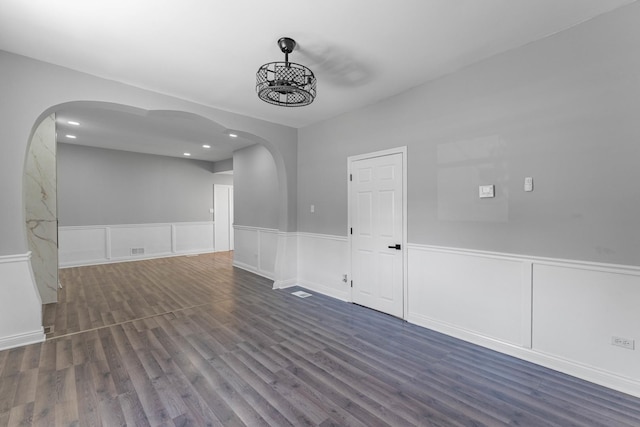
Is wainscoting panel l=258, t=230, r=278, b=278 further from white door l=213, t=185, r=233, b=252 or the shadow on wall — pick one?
white door l=213, t=185, r=233, b=252

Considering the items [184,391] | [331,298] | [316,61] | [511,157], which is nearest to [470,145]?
[511,157]

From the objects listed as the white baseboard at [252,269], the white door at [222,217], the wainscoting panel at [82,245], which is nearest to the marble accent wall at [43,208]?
the wainscoting panel at [82,245]

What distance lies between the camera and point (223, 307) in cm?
408

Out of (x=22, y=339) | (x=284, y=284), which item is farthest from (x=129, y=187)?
(x=22, y=339)

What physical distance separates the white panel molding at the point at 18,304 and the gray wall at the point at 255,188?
3.54 meters

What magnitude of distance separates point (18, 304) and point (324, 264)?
3572 millimetres

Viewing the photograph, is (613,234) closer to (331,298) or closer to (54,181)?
(331,298)

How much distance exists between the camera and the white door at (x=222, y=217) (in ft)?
30.1

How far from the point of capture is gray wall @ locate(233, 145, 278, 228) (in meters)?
5.85

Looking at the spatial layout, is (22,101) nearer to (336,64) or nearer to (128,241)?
(336,64)

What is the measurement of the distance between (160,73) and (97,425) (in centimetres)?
318

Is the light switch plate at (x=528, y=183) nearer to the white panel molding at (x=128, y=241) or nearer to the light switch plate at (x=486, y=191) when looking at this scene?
the light switch plate at (x=486, y=191)

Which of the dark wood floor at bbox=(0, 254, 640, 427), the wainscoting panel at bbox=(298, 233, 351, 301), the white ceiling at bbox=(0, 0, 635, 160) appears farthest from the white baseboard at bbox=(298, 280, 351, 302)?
the white ceiling at bbox=(0, 0, 635, 160)

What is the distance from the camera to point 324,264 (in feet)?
15.7
